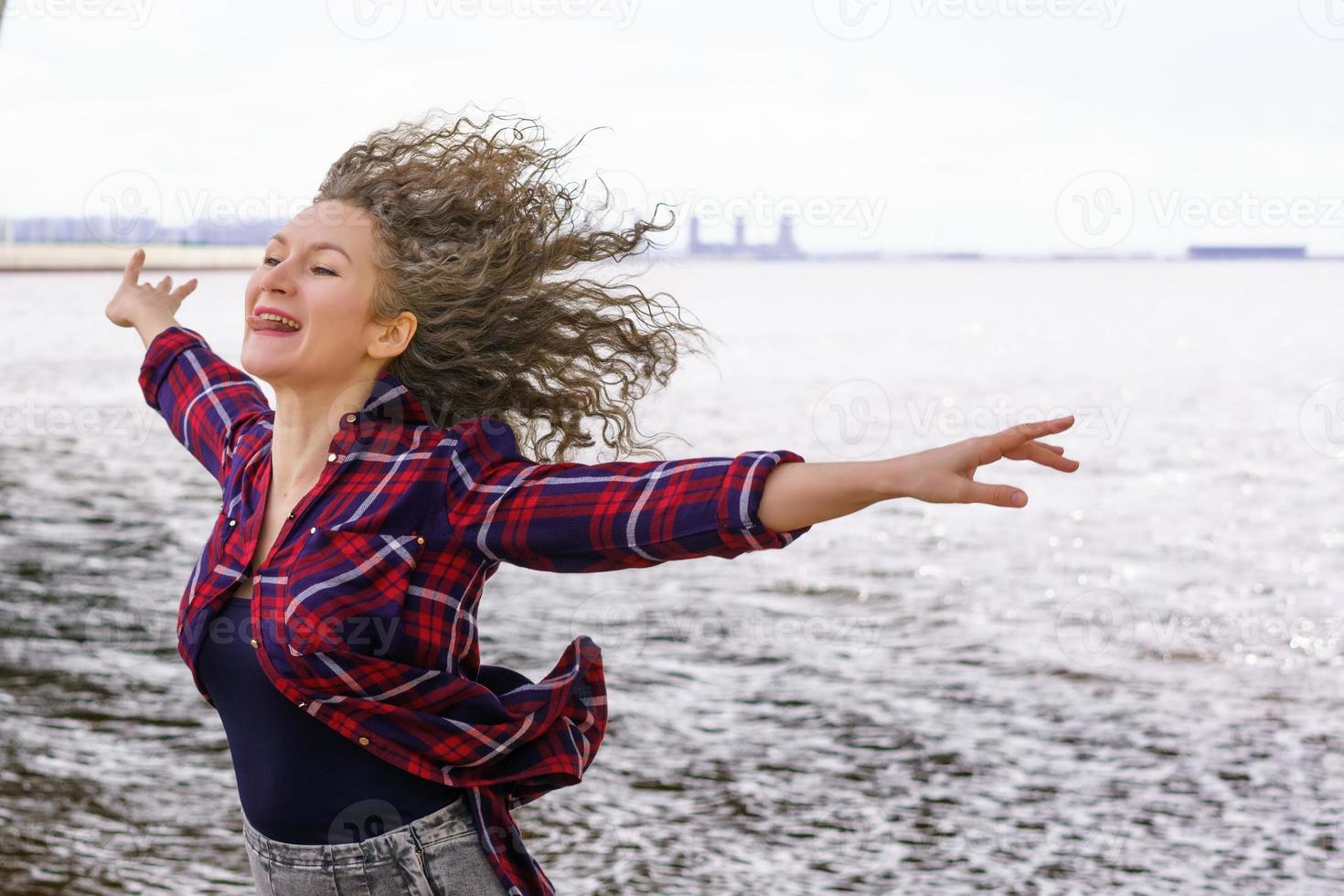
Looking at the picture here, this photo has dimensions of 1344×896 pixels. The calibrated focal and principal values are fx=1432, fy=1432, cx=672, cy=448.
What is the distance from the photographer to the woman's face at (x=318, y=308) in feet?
7.46

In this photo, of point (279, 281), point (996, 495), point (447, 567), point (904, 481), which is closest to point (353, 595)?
point (447, 567)

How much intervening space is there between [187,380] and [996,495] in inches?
70.2

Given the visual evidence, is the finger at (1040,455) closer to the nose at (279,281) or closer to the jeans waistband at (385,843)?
the jeans waistband at (385,843)

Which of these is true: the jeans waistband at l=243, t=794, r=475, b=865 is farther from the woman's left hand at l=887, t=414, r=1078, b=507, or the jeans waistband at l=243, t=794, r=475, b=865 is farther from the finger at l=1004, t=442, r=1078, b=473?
the finger at l=1004, t=442, r=1078, b=473

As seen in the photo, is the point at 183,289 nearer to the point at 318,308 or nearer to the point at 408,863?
the point at 318,308

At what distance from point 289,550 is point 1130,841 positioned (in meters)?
4.15

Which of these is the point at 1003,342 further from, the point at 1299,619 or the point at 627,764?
the point at 627,764

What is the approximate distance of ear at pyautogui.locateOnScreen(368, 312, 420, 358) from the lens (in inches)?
92.9

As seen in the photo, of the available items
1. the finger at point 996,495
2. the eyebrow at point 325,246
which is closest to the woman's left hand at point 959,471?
the finger at point 996,495

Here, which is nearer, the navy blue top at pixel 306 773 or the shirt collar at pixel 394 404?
the navy blue top at pixel 306 773

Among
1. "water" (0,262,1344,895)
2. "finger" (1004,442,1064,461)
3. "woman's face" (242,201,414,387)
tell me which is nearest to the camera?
"finger" (1004,442,1064,461)

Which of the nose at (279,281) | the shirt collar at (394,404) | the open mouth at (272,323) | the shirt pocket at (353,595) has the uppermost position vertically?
the nose at (279,281)

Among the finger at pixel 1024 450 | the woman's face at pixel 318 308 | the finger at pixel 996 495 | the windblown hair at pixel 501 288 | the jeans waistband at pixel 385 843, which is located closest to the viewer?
the finger at pixel 996 495

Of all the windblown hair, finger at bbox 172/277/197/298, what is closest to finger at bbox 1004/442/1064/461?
the windblown hair
